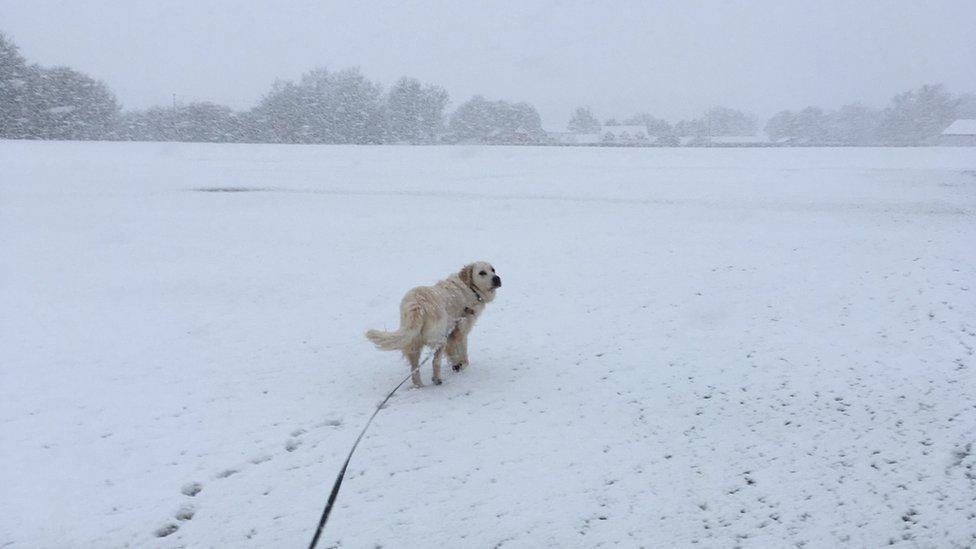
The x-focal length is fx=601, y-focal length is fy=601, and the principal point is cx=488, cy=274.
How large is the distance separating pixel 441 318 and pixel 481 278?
1016 millimetres

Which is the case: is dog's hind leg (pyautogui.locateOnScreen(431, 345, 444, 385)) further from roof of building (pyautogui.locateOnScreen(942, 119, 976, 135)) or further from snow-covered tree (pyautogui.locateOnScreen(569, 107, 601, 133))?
snow-covered tree (pyautogui.locateOnScreen(569, 107, 601, 133))

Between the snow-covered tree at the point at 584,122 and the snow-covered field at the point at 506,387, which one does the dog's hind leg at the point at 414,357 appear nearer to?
the snow-covered field at the point at 506,387

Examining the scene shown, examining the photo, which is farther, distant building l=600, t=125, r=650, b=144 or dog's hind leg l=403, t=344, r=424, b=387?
distant building l=600, t=125, r=650, b=144

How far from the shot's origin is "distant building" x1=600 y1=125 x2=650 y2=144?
109 m

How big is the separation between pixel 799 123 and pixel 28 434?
149m

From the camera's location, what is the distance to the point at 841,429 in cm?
659

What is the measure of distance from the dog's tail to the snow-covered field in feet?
2.49

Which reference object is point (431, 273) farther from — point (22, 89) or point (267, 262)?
point (22, 89)

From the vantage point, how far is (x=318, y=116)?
7762cm

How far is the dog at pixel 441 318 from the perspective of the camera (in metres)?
7.16

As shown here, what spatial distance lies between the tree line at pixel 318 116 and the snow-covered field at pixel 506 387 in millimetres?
54849

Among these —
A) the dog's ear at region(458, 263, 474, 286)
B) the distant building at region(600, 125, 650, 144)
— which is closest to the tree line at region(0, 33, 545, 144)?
the distant building at region(600, 125, 650, 144)

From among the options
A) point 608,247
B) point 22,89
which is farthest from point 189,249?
point 22,89

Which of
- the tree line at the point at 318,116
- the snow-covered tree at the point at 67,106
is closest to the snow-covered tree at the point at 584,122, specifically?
the tree line at the point at 318,116
